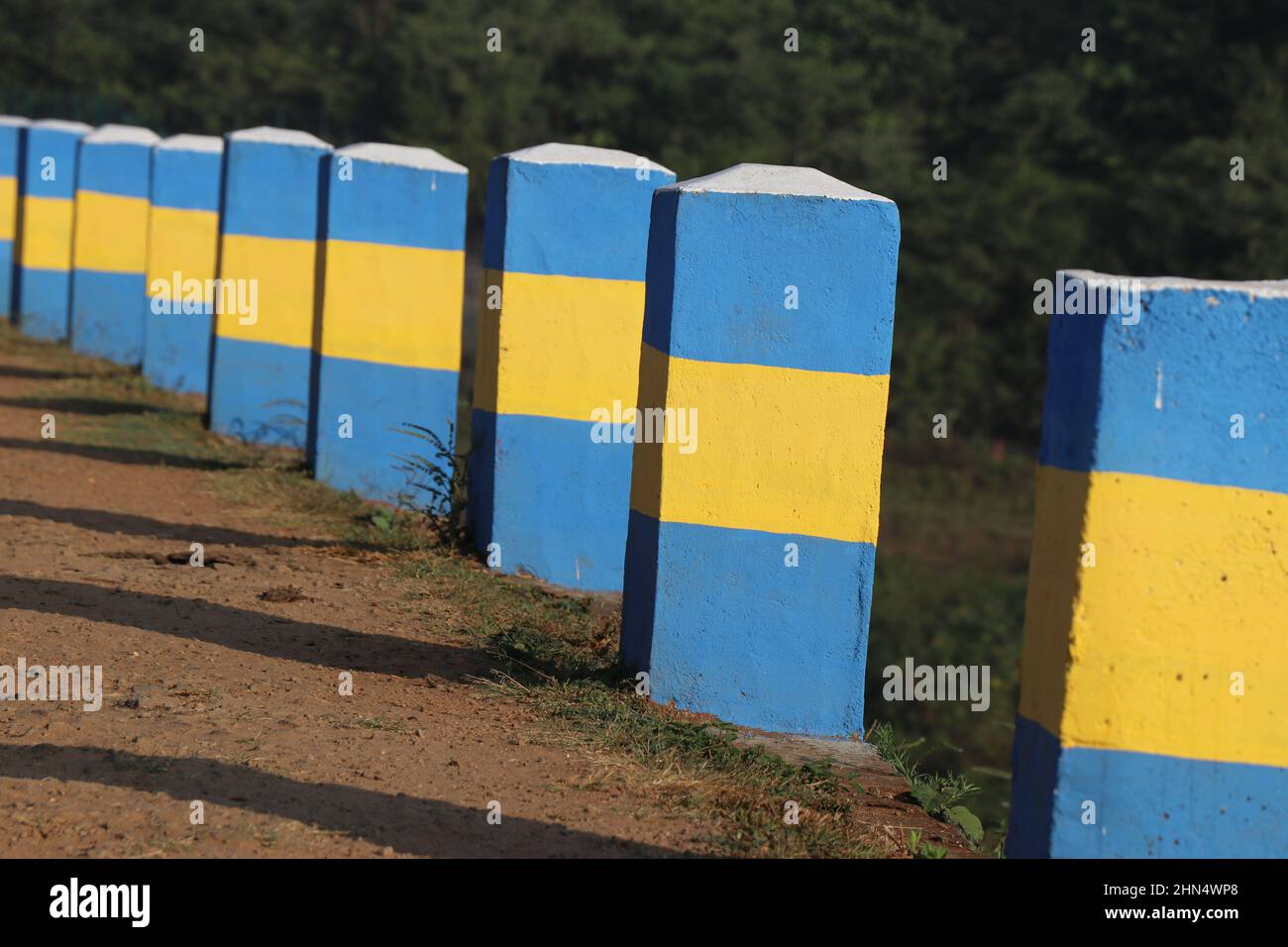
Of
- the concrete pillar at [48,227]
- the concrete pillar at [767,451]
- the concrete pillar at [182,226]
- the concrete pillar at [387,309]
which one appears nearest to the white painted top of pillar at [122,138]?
the concrete pillar at [48,227]

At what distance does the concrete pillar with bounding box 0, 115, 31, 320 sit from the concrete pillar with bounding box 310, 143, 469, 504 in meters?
10.1

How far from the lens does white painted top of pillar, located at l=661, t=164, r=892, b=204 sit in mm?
5820

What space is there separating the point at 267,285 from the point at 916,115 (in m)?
25.1

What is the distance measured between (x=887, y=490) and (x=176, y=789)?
25337 mm

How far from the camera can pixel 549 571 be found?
25.6 feet

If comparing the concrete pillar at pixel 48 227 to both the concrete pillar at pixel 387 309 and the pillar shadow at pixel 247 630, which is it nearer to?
the concrete pillar at pixel 387 309

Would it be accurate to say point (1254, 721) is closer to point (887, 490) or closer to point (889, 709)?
point (889, 709)

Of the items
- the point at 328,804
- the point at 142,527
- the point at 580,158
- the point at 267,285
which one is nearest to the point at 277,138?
the point at 267,285

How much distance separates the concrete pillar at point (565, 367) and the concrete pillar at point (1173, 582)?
13.3 ft

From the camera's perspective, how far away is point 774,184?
588cm

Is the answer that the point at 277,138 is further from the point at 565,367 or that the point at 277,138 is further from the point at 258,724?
the point at 258,724

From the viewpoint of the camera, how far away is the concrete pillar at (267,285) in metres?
11.1

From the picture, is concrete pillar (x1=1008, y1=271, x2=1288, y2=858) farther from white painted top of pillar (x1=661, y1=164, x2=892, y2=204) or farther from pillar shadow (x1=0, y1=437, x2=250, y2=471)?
pillar shadow (x1=0, y1=437, x2=250, y2=471)
